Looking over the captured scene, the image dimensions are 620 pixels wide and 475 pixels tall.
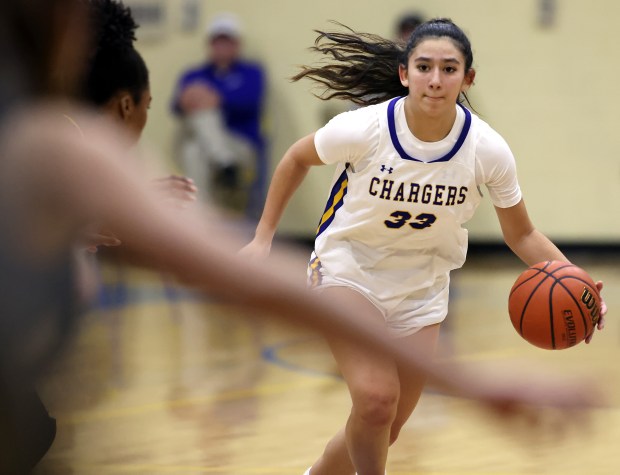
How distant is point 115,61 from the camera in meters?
3.17

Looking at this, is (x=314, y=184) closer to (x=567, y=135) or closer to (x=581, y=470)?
(x=567, y=135)

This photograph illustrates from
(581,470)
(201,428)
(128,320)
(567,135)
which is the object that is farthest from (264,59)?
(581,470)

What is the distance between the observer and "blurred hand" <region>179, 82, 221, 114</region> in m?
11.0

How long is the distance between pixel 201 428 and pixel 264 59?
7337 millimetres

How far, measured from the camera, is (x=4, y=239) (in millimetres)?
1371

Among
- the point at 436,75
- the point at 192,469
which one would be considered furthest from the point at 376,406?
the point at 192,469

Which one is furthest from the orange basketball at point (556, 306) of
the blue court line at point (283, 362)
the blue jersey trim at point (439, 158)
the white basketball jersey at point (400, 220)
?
the blue court line at point (283, 362)

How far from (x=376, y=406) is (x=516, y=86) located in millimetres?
8852

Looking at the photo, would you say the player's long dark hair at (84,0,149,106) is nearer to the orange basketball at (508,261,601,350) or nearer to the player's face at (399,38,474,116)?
the player's face at (399,38,474,116)

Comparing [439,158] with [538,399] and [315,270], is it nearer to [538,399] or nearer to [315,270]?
[315,270]

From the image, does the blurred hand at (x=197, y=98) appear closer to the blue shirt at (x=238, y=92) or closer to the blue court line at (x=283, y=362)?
the blue shirt at (x=238, y=92)

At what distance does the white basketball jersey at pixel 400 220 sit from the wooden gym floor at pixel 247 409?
353mm

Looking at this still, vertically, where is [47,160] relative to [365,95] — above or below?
above

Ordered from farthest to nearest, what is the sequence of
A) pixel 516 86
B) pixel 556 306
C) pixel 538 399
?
pixel 516 86
pixel 556 306
pixel 538 399
